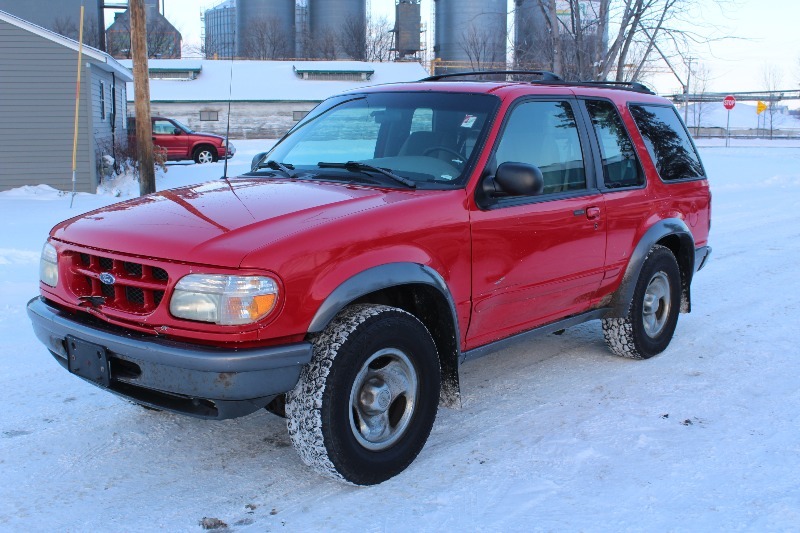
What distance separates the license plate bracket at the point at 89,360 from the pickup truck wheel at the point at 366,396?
0.81 m

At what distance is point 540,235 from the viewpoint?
4512 millimetres

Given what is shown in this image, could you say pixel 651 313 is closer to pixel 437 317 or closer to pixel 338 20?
pixel 437 317

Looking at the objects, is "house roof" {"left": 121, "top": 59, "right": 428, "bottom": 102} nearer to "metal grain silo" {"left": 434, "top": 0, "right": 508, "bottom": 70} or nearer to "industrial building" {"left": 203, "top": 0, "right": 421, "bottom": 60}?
"metal grain silo" {"left": 434, "top": 0, "right": 508, "bottom": 70}

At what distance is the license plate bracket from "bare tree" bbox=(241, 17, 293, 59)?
2672 inches

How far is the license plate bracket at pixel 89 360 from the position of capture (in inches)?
136

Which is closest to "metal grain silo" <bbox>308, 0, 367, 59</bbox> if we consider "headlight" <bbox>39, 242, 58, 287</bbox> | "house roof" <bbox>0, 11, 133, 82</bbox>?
"house roof" <bbox>0, 11, 133, 82</bbox>

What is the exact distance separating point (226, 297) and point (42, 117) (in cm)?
1652

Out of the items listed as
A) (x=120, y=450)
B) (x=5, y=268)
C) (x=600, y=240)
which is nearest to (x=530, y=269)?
(x=600, y=240)

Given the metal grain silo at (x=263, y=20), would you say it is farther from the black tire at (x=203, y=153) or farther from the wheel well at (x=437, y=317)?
the wheel well at (x=437, y=317)

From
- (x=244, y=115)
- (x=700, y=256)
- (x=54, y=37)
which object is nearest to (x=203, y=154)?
(x=54, y=37)

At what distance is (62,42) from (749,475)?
685 inches

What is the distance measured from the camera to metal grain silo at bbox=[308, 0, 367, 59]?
69188 millimetres

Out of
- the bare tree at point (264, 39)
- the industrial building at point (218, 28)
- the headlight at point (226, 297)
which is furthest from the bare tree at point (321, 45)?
the headlight at point (226, 297)

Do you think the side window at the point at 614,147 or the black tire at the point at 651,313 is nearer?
the side window at the point at 614,147
